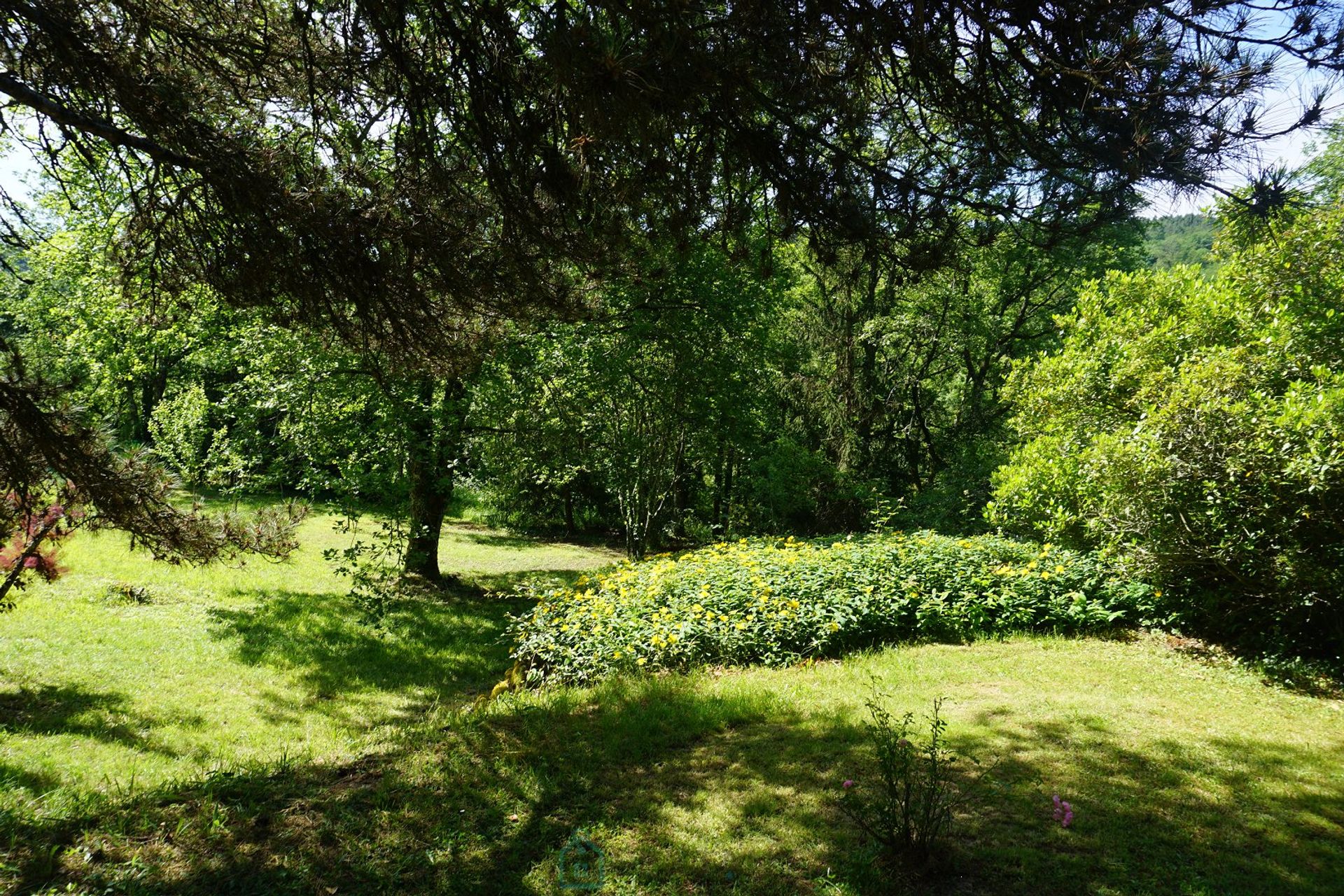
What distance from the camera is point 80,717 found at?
6668 mm

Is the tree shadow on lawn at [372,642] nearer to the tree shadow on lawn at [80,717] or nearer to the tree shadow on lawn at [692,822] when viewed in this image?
the tree shadow on lawn at [80,717]

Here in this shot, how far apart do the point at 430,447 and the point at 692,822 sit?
7208mm

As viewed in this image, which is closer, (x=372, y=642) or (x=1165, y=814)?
(x=1165, y=814)

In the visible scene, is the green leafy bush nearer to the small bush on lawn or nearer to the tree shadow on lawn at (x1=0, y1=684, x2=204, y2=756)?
the small bush on lawn

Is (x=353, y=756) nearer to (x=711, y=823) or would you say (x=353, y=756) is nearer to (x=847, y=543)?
(x=711, y=823)

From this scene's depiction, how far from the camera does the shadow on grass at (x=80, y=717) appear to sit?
622 centimetres

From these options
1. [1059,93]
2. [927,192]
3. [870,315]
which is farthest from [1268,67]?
[870,315]

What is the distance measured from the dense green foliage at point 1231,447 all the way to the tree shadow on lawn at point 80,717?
9.43m

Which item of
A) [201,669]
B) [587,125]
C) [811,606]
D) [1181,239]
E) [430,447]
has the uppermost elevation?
[1181,239]

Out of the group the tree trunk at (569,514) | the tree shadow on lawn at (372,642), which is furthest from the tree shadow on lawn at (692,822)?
the tree trunk at (569,514)

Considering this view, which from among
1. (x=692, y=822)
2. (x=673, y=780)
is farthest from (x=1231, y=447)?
(x=692, y=822)

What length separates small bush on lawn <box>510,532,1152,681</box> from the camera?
6.62 metres

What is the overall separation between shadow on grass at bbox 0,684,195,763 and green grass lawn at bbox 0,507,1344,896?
0.12 feet

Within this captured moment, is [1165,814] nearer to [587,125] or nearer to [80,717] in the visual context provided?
[587,125]
